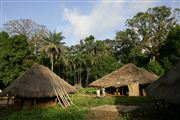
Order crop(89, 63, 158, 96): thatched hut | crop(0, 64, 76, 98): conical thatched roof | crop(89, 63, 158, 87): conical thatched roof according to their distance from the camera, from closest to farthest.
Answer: crop(0, 64, 76, 98): conical thatched roof, crop(89, 63, 158, 96): thatched hut, crop(89, 63, 158, 87): conical thatched roof

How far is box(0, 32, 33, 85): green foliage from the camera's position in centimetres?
4088

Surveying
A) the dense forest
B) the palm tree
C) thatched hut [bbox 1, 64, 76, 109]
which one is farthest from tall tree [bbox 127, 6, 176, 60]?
thatched hut [bbox 1, 64, 76, 109]

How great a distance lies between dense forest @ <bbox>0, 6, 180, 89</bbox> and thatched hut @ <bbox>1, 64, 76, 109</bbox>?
17.8 m

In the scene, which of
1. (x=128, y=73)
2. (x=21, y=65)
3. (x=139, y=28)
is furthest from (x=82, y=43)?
(x=128, y=73)

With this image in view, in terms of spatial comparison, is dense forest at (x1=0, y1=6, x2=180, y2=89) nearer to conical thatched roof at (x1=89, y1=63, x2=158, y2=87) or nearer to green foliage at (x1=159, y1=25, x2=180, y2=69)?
green foliage at (x1=159, y1=25, x2=180, y2=69)

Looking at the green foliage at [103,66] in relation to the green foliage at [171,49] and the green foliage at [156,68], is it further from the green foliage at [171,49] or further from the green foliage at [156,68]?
the green foliage at [156,68]

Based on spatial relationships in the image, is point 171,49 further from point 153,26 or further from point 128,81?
point 128,81

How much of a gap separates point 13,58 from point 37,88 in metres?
19.9

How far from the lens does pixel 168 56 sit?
4556 centimetres

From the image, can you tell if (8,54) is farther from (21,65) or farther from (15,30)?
(15,30)

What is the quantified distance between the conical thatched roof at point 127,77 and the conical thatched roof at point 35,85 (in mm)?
9487

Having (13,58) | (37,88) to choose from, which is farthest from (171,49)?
(37,88)

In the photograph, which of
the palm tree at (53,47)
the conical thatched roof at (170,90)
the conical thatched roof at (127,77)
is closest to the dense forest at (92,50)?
the palm tree at (53,47)

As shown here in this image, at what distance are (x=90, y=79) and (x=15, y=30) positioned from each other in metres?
15.6
